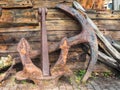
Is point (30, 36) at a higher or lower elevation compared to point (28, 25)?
lower

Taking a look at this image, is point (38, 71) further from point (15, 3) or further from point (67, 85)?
point (15, 3)

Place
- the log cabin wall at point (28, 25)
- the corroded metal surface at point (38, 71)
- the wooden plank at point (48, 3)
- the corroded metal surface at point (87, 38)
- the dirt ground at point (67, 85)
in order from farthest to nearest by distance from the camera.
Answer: the wooden plank at point (48, 3) < the log cabin wall at point (28, 25) < the corroded metal surface at point (87, 38) < the dirt ground at point (67, 85) < the corroded metal surface at point (38, 71)

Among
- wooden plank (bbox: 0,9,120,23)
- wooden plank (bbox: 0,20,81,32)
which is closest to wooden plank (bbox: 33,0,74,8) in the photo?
wooden plank (bbox: 0,9,120,23)

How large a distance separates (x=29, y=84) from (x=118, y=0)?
3402 mm

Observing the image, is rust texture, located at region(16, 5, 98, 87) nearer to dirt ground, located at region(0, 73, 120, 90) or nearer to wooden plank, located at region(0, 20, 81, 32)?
dirt ground, located at region(0, 73, 120, 90)

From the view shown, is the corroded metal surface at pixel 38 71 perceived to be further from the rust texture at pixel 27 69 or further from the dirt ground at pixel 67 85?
the dirt ground at pixel 67 85

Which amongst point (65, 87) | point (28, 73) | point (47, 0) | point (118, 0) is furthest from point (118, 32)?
point (28, 73)

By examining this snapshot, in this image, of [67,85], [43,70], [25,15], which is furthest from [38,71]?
[25,15]

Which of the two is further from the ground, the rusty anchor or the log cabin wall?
the log cabin wall

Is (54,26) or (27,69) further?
(54,26)

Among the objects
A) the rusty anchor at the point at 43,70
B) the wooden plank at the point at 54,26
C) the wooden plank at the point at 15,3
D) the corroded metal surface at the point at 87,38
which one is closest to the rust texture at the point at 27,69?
the rusty anchor at the point at 43,70

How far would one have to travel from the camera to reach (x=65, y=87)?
4.39 metres

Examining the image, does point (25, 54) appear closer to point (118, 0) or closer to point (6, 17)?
point (6, 17)

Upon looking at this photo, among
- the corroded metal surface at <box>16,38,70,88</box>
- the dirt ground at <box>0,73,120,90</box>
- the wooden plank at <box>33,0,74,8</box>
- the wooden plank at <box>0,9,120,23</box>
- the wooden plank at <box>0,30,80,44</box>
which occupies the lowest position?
the dirt ground at <box>0,73,120,90</box>
